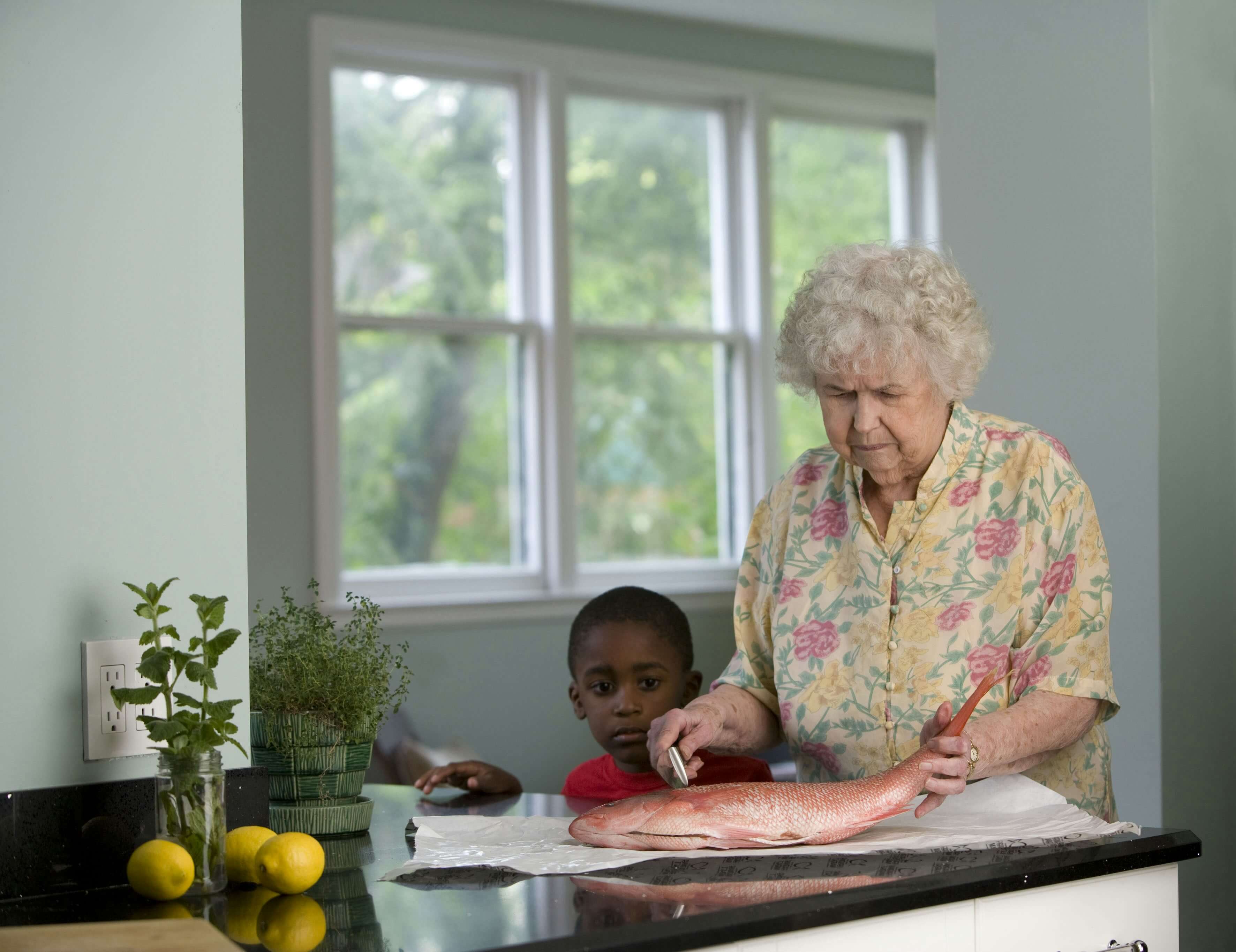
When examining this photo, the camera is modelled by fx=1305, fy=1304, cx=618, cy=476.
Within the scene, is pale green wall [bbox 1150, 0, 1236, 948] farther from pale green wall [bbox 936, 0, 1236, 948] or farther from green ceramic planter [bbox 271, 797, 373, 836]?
green ceramic planter [bbox 271, 797, 373, 836]

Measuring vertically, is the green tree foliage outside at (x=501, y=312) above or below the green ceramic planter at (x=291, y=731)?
above

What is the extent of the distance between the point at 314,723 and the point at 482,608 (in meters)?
2.78

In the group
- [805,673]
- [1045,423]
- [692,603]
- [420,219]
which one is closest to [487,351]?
[420,219]

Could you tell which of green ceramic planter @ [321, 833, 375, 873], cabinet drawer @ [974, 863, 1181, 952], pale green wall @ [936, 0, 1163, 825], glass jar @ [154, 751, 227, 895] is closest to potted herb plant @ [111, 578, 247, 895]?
glass jar @ [154, 751, 227, 895]

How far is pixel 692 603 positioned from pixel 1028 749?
324 centimetres

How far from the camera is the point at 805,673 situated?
1.72 metres

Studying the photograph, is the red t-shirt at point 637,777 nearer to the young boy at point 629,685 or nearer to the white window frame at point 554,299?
the young boy at point 629,685

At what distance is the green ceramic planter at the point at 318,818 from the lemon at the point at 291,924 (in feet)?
0.92

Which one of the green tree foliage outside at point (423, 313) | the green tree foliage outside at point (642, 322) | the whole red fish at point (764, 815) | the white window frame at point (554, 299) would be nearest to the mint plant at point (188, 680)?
the whole red fish at point (764, 815)

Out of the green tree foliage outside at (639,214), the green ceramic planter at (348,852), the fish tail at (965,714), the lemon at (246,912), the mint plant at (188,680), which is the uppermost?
the green tree foliage outside at (639,214)

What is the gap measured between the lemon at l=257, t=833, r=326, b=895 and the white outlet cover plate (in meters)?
0.19

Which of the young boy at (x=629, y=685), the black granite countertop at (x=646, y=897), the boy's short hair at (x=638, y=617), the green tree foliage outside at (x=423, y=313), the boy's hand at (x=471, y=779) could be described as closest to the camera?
the black granite countertop at (x=646, y=897)

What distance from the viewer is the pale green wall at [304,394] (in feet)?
13.4

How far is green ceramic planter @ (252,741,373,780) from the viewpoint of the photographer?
154 centimetres
